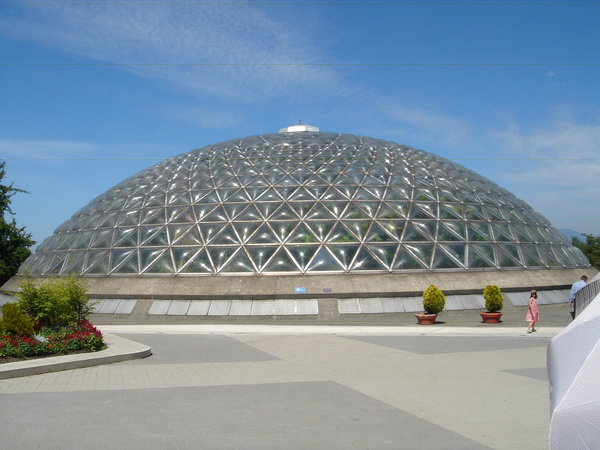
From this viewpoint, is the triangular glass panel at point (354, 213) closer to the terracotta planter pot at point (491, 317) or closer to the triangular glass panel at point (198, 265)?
the triangular glass panel at point (198, 265)

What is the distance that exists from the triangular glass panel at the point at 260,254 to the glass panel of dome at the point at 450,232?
26.5ft

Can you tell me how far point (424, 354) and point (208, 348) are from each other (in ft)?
20.3

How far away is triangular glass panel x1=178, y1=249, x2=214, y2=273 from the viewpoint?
26.4m

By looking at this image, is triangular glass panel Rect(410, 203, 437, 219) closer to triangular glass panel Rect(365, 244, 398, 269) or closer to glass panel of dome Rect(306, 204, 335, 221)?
triangular glass panel Rect(365, 244, 398, 269)

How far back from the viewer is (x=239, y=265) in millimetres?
26188

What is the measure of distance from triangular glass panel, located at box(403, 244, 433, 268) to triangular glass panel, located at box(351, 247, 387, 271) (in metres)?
1.80

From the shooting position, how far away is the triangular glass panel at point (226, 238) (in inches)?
1070

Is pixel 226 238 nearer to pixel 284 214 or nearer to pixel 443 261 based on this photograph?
pixel 284 214

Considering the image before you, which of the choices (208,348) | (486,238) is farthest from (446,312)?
(208,348)

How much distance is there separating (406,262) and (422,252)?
1.12m

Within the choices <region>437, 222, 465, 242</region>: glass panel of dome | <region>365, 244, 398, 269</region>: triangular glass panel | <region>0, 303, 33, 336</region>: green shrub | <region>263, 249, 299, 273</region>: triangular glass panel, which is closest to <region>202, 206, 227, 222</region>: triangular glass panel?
<region>263, 249, 299, 273</region>: triangular glass panel

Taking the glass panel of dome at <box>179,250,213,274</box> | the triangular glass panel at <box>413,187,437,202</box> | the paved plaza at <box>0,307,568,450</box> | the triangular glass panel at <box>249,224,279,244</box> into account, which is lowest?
the paved plaza at <box>0,307,568,450</box>

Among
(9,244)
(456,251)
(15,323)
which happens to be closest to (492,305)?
(456,251)

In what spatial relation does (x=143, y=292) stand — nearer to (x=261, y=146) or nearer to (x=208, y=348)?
(x=208, y=348)
